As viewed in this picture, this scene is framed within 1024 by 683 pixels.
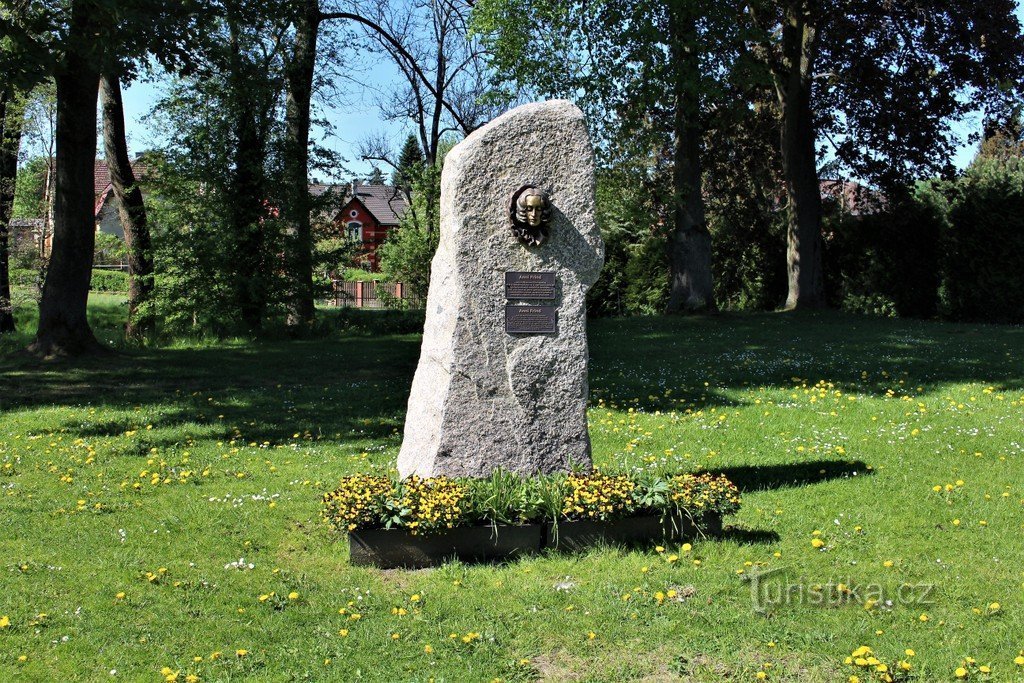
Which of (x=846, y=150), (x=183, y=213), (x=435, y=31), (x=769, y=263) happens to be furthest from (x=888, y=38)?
(x=183, y=213)

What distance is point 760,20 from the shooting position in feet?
83.7

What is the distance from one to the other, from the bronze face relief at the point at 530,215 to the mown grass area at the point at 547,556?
2696 millimetres

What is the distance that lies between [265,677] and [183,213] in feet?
60.9

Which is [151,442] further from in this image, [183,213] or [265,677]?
[183,213]

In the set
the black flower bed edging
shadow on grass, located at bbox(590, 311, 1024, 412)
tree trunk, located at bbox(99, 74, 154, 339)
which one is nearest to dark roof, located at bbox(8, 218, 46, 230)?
tree trunk, located at bbox(99, 74, 154, 339)

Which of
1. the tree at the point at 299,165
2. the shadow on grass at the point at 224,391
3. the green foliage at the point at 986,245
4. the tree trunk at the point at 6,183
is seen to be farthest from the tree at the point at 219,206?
the green foliage at the point at 986,245

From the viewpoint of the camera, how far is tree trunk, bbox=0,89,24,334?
22.7 m

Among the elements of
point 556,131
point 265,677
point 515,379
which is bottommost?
point 265,677

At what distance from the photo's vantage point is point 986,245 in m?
24.4

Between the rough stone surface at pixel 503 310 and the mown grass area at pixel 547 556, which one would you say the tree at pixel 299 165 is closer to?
the mown grass area at pixel 547 556

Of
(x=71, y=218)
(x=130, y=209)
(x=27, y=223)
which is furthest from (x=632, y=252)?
(x=27, y=223)

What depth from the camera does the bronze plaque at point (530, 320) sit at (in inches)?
310

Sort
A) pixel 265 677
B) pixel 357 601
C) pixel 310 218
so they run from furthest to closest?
pixel 310 218, pixel 357 601, pixel 265 677

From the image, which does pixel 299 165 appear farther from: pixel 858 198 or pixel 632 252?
pixel 858 198
